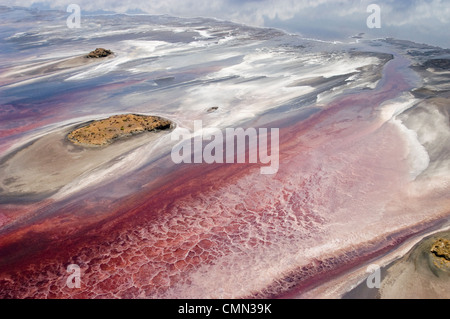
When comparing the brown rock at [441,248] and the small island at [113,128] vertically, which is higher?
the small island at [113,128]

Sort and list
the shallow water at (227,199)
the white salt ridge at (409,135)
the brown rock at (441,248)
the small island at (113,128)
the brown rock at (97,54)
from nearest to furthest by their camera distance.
Answer: the brown rock at (441,248)
the shallow water at (227,199)
the white salt ridge at (409,135)
the small island at (113,128)
the brown rock at (97,54)

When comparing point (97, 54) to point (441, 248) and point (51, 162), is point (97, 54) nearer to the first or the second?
point (51, 162)

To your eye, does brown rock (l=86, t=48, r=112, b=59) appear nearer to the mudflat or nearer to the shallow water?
the shallow water

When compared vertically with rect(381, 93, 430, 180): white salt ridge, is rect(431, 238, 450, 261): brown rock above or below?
below

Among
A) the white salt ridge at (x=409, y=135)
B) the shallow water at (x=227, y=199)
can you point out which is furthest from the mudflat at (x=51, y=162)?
the white salt ridge at (x=409, y=135)

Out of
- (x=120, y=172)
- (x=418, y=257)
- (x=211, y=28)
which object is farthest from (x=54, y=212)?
(x=211, y=28)

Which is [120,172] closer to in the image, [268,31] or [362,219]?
[362,219]

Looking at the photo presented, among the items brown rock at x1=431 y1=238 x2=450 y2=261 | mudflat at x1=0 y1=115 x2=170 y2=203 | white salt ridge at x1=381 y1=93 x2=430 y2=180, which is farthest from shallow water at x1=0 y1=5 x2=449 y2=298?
brown rock at x1=431 y1=238 x2=450 y2=261

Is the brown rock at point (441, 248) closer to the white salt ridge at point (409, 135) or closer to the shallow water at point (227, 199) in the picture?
the shallow water at point (227, 199)
